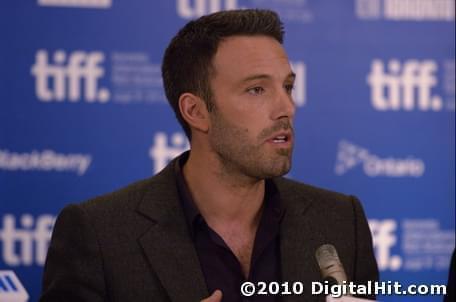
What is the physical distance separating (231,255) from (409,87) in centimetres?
159

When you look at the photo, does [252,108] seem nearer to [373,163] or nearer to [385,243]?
[373,163]

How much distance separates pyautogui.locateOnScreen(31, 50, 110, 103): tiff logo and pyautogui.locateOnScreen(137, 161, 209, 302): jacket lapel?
39.8 inches

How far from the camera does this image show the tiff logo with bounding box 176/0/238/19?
3.51 metres

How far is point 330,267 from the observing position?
73.5 inches

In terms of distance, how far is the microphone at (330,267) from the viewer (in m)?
1.82

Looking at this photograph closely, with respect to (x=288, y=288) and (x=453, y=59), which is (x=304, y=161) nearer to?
(x=453, y=59)

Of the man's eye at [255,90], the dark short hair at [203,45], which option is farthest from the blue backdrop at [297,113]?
the man's eye at [255,90]

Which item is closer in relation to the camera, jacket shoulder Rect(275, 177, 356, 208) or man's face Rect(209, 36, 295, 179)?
man's face Rect(209, 36, 295, 179)

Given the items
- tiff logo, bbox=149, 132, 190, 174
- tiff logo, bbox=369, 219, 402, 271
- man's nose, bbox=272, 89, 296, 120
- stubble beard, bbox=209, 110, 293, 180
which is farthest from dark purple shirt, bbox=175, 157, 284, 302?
tiff logo, bbox=369, 219, 402, 271

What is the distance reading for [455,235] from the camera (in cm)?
361

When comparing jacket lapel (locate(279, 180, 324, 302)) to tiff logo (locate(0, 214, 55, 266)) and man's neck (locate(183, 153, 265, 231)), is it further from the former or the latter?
tiff logo (locate(0, 214, 55, 266))

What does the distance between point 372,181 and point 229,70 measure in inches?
52.3

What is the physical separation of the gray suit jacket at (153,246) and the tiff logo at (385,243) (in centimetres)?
104

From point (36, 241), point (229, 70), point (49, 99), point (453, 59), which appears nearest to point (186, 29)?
point (229, 70)
